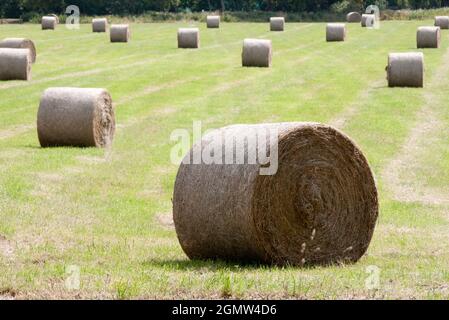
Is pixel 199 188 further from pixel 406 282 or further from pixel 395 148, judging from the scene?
pixel 395 148

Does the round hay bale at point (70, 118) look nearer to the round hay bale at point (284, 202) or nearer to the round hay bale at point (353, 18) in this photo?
the round hay bale at point (284, 202)

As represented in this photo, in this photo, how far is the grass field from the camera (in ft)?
35.1

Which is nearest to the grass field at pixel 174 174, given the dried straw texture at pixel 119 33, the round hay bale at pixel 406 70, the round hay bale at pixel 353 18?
the round hay bale at pixel 406 70

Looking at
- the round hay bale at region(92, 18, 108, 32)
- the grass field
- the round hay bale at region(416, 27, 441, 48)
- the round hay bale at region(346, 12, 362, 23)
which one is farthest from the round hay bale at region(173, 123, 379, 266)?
the round hay bale at region(346, 12, 362, 23)

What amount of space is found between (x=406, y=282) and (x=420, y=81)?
2472 centimetres

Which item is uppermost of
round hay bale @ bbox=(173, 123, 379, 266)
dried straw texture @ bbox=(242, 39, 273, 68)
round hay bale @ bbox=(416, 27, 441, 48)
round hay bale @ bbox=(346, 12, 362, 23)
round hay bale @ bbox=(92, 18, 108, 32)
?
round hay bale @ bbox=(173, 123, 379, 266)

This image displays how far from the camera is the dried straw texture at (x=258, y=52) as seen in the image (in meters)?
42.3

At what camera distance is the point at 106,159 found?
21.3m

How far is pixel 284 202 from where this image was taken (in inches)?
484

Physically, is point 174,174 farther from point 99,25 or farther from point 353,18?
point 353,18

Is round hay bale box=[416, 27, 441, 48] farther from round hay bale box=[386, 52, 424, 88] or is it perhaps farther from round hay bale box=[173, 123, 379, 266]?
round hay bale box=[173, 123, 379, 266]

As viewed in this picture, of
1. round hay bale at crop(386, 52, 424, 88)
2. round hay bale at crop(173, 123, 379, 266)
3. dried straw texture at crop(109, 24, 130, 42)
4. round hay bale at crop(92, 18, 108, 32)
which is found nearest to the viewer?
round hay bale at crop(173, 123, 379, 266)

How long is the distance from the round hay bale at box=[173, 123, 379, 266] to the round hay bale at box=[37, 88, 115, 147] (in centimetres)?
989
